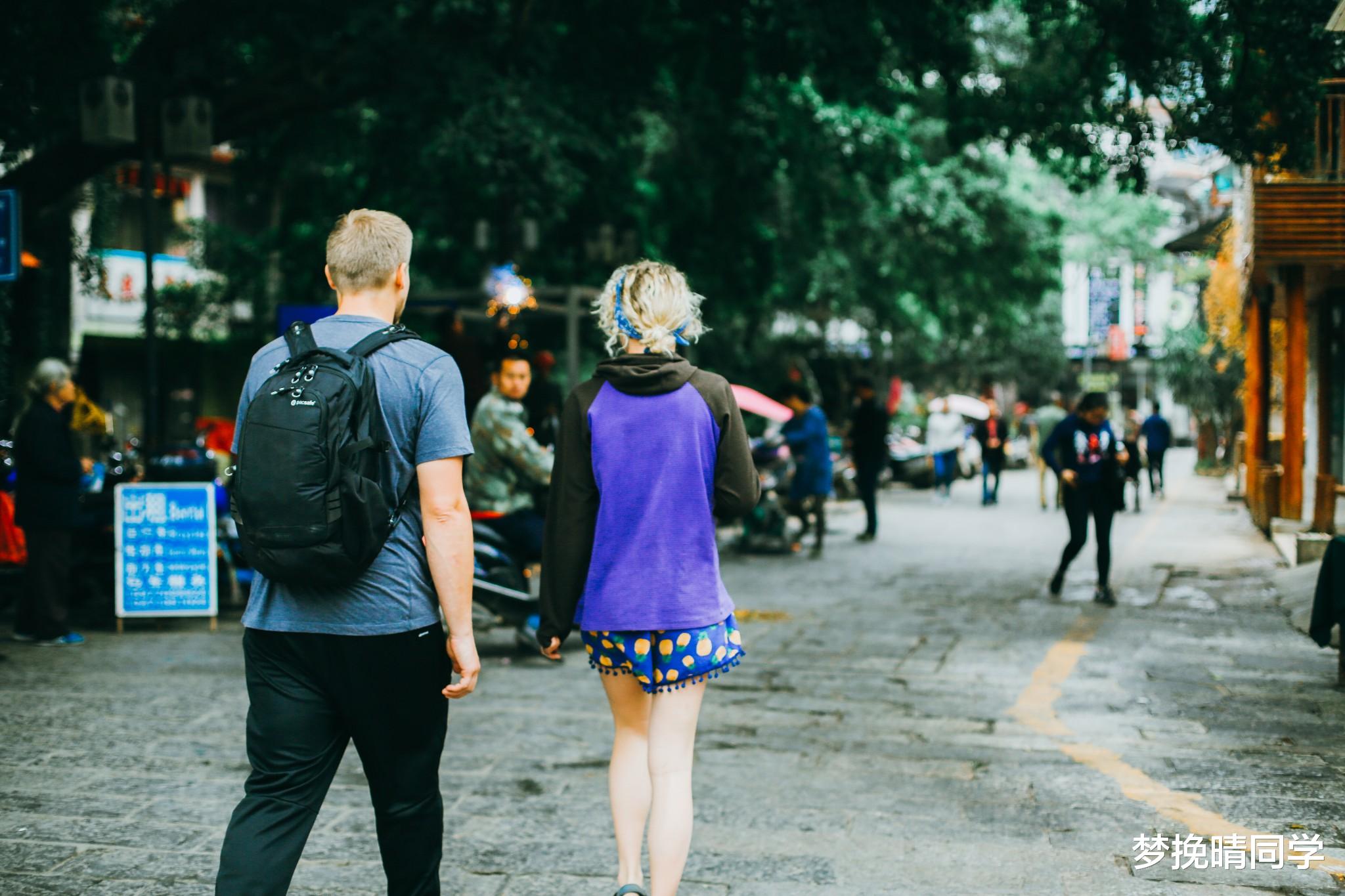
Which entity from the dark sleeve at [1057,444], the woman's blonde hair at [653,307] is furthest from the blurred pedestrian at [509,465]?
the dark sleeve at [1057,444]

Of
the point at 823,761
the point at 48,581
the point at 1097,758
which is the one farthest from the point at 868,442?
the point at 823,761

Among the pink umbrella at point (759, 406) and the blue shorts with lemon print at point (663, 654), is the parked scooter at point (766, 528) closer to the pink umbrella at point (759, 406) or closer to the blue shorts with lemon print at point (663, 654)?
the pink umbrella at point (759, 406)

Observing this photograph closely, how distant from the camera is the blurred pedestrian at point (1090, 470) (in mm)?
10641

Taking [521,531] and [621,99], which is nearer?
[521,531]

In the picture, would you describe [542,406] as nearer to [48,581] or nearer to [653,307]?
[48,581]

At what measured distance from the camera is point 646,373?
3.61 m

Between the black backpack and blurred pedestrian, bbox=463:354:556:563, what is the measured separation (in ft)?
15.8

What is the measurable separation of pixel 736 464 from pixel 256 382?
4.31 feet

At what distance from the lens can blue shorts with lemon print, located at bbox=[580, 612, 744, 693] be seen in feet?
11.8

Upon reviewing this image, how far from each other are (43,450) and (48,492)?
0.29m

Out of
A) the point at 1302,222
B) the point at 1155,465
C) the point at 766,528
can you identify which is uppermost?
the point at 1302,222

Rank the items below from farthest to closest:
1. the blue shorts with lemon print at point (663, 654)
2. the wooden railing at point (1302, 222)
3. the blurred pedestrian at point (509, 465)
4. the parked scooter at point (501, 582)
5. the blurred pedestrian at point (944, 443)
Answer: the blurred pedestrian at point (944, 443) → the wooden railing at point (1302, 222) → the parked scooter at point (501, 582) → the blurred pedestrian at point (509, 465) → the blue shorts with lemon print at point (663, 654)

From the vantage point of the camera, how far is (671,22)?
12.1 metres

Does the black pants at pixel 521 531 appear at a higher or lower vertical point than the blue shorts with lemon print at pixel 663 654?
lower
